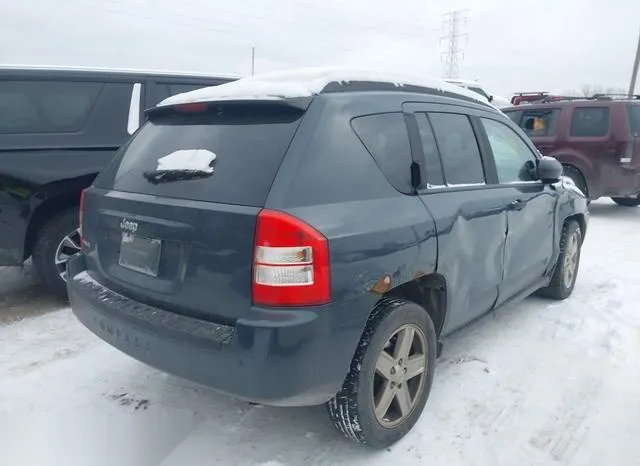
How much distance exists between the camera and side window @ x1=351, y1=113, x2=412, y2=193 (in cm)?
256

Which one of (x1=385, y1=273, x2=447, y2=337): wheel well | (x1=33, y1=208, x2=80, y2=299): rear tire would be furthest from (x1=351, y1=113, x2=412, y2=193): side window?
(x1=33, y1=208, x2=80, y2=299): rear tire

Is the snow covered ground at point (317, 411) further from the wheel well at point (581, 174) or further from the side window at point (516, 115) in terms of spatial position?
the side window at point (516, 115)

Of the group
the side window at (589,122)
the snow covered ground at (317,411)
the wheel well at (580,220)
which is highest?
the side window at (589,122)

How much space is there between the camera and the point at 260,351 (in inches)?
82.4

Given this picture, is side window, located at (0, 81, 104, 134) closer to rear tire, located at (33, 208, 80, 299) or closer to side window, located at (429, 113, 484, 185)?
rear tire, located at (33, 208, 80, 299)

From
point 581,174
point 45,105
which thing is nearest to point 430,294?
point 45,105

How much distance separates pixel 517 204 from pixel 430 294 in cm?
116

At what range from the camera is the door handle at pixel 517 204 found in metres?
3.54

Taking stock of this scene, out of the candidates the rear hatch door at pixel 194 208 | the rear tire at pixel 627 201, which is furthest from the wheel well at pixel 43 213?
the rear tire at pixel 627 201

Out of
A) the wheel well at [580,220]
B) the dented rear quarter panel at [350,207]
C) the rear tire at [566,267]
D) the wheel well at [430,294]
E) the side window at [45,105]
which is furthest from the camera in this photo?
the wheel well at [580,220]

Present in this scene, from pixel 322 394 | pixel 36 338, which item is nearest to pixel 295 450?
pixel 322 394

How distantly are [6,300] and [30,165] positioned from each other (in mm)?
1274

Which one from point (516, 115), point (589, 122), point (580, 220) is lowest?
point (580, 220)

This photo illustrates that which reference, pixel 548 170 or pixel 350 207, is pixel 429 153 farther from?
pixel 548 170
